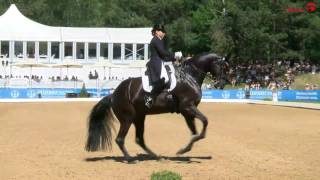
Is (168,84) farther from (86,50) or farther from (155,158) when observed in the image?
(86,50)

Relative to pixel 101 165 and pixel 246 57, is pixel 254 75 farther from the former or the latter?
pixel 101 165

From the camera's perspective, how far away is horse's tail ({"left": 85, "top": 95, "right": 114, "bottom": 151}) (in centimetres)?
1252

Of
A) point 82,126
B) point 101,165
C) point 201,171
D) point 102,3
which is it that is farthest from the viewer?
point 102,3

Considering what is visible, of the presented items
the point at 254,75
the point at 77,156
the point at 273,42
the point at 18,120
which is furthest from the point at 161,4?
the point at 77,156

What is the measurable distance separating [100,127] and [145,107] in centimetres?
105

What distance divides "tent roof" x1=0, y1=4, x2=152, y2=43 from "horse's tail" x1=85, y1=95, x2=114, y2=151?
152 ft

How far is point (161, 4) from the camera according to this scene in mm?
77438

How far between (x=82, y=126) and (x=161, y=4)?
2218 inches

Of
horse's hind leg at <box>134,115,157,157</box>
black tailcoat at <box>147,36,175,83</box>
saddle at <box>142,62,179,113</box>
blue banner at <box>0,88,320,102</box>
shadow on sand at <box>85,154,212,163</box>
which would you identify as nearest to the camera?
black tailcoat at <box>147,36,175,83</box>

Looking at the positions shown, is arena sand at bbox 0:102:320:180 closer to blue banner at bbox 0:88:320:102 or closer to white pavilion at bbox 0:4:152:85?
blue banner at bbox 0:88:320:102

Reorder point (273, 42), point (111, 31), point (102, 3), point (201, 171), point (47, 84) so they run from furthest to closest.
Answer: point (102, 3) < point (111, 31) < point (273, 42) < point (47, 84) < point (201, 171)

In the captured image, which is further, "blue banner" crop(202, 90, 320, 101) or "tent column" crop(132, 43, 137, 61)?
"tent column" crop(132, 43, 137, 61)

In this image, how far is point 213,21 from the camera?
216ft

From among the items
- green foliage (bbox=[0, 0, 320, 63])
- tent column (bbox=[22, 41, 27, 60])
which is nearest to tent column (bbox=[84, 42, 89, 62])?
tent column (bbox=[22, 41, 27, 60])
